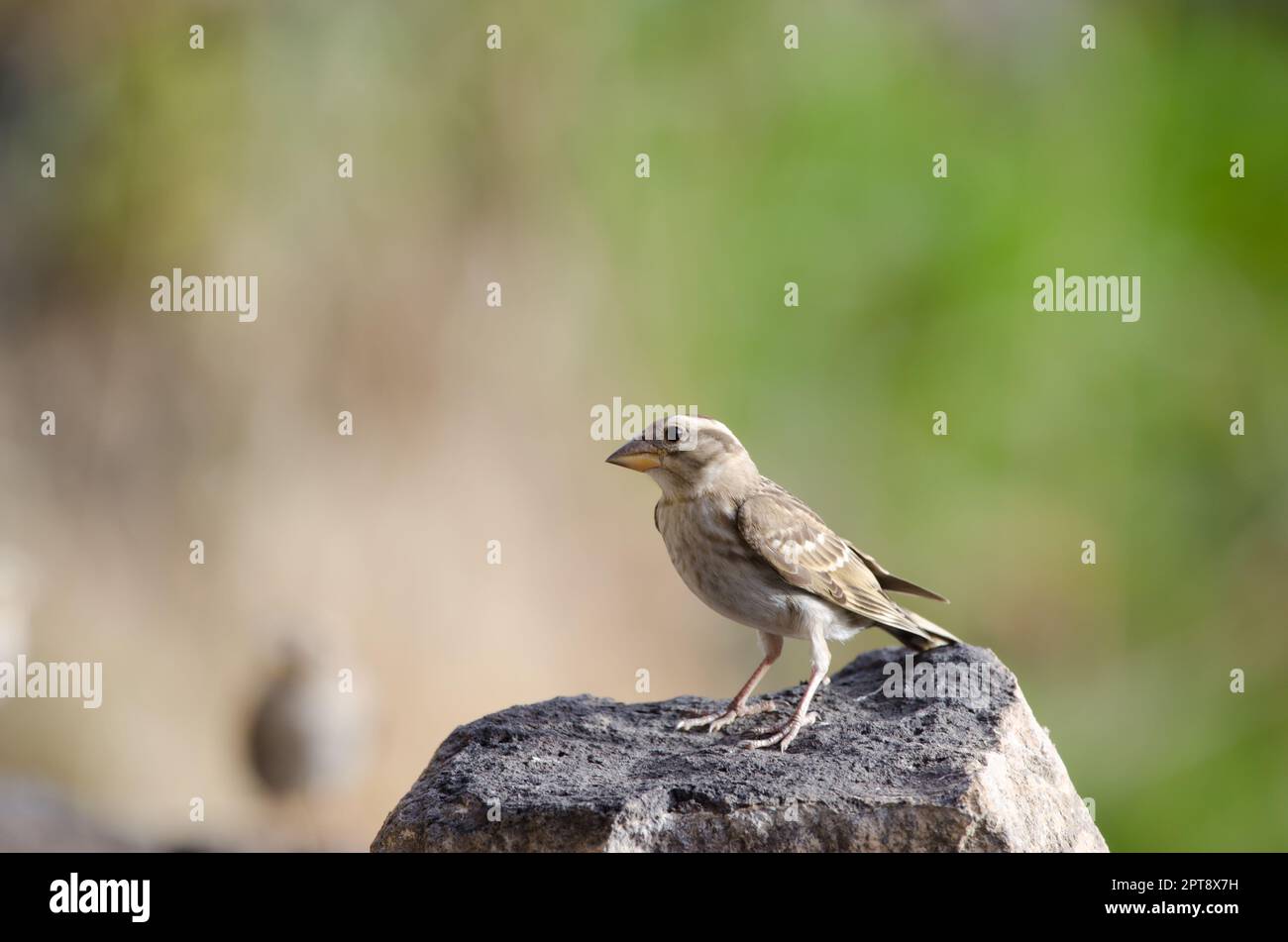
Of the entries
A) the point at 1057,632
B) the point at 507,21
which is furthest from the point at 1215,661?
the point at 507,21

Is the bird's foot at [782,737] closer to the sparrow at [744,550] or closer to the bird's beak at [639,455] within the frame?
the sparrow at [744,550]

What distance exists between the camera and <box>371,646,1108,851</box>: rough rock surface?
3488mm

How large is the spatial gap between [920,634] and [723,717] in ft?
2.34

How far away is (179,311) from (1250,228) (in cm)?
630

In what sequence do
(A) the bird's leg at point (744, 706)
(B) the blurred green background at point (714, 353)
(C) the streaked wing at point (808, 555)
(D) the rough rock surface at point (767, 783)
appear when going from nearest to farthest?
(D) the rough rock surface at point (767, 783), (C) the streaked wing at point (808, 555), (A) the bird's leg at point (744, 706), (B) the blurred green background at point (714, 353)

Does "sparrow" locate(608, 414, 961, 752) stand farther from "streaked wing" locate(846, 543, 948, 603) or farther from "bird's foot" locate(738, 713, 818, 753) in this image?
"streaked wing" locate(846, 543, 948, 603)

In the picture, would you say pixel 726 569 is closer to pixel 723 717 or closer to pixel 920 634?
pixel 723 717

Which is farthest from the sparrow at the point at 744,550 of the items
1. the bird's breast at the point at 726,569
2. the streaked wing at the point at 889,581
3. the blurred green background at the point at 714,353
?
the blurred green background at the point at 714,353

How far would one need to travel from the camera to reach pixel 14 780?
268 inches

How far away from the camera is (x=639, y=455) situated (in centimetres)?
428

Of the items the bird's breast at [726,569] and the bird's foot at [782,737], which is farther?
the bird's breast at [726,569]

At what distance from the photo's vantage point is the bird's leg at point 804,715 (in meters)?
4.05

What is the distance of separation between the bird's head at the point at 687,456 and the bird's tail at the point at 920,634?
2.30 ft
